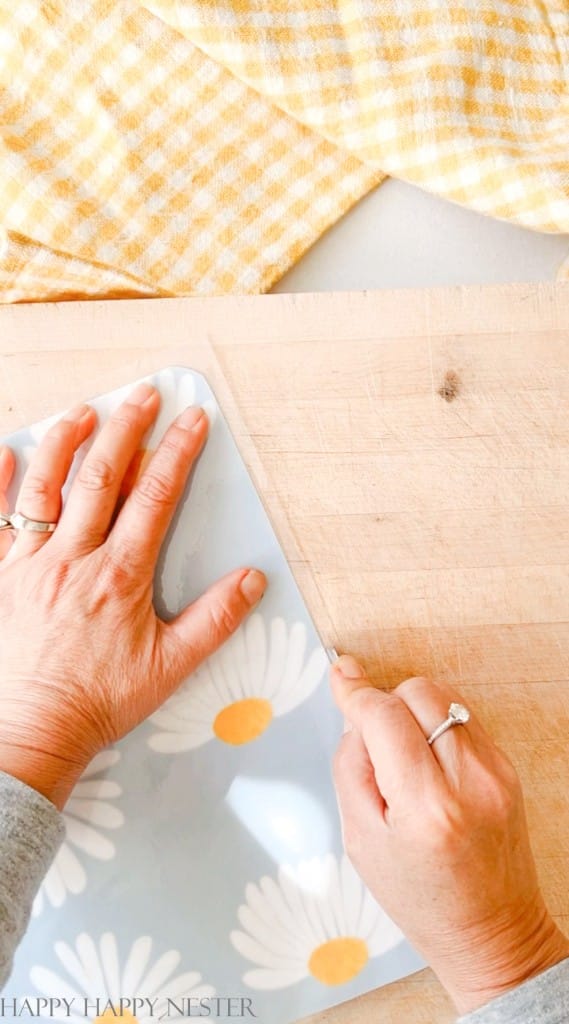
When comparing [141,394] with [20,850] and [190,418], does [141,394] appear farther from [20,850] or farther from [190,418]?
[20,850]

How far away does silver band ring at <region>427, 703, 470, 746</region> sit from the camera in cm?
61

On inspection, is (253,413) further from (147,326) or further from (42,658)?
(42,658)

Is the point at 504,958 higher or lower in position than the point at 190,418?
lower

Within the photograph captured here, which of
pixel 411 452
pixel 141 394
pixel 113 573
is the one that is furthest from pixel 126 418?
pixel 411 452

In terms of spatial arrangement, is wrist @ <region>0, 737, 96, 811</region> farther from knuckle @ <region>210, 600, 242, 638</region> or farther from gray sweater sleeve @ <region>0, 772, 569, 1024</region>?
knuckle @ <region>210, 600, 242, 638</region>

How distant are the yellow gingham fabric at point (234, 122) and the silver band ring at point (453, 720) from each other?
44 centimetres

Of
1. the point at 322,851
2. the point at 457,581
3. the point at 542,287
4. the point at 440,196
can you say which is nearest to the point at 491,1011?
the point at 322,851

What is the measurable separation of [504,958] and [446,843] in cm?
11

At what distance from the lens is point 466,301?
0.78 metres

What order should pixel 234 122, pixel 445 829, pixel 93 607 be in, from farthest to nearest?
1. pixel 234 122
2. pixel 93 607
3. pixel 445 829

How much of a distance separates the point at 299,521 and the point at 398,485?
91 millimetres

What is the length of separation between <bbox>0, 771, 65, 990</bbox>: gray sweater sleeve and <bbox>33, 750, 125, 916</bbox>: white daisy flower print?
7cm

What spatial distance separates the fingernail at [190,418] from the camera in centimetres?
75

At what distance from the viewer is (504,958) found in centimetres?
62
